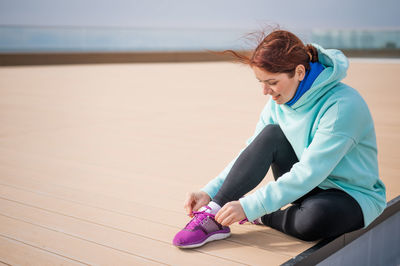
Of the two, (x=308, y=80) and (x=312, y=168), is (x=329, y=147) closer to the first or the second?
(x=312, y=168)

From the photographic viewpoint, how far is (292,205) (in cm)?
162

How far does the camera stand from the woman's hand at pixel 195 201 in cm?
168

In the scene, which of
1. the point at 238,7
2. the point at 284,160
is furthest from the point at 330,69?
the point at 238,7

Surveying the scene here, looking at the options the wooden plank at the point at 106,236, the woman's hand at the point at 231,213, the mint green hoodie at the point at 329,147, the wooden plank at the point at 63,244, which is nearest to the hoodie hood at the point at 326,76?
the mint green hoodie at the point at 329,147

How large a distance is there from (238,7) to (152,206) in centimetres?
1485

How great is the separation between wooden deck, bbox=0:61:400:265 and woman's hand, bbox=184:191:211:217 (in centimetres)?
10

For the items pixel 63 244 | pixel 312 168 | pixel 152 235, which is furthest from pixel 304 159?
pixel 63 244

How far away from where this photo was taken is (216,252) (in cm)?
151

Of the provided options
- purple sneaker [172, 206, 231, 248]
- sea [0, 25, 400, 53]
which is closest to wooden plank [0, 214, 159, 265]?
Answer: purple sneaker [172, 206, 231, 248]

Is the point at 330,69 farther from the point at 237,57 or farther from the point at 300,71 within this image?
the point at 237,57

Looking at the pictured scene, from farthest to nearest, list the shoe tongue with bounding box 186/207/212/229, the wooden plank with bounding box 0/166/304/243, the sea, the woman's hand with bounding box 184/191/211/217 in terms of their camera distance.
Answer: the sea, the wooden plank with bounding box 0/166/304/243, the woman's hand with bounding box 184/191/211/217, the shoe tongue with bounding box 186/207/212/229

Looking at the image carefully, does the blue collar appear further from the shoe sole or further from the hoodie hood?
the shoe sole

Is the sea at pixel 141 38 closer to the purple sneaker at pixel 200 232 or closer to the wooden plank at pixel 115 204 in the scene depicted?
the wooden plank at pixel 115 204

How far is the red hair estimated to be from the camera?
1.47 meters
